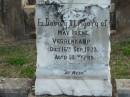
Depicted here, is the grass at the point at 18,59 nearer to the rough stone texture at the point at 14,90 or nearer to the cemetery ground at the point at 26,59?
the cemetery ground at the point at 26,59

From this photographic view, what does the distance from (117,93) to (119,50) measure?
3166 mm

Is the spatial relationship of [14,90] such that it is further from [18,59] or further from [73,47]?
[18,59]

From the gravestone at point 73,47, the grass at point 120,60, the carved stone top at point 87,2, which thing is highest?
the carved stone top at point 87,2

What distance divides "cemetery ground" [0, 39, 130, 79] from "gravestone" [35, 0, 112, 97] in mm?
1394

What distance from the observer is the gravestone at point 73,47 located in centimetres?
623

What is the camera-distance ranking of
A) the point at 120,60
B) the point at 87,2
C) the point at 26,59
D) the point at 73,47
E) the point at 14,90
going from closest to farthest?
the point at 87,2 → the point at 73,47 → the point at 14,90 → the point at 120,60 → the point at 26,59

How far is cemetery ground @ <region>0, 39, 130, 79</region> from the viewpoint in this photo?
317 inches

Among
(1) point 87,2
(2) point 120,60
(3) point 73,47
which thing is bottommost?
(2) point 120,60

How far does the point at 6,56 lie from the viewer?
9359 millimetres

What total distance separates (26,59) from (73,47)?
9.07 ft

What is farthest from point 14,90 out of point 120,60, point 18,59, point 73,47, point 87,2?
point 120,60

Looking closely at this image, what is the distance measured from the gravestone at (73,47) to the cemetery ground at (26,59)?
139cm

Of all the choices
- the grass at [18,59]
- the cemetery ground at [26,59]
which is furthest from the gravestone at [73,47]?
the grass at [18,59]

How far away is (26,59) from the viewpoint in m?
8.98
